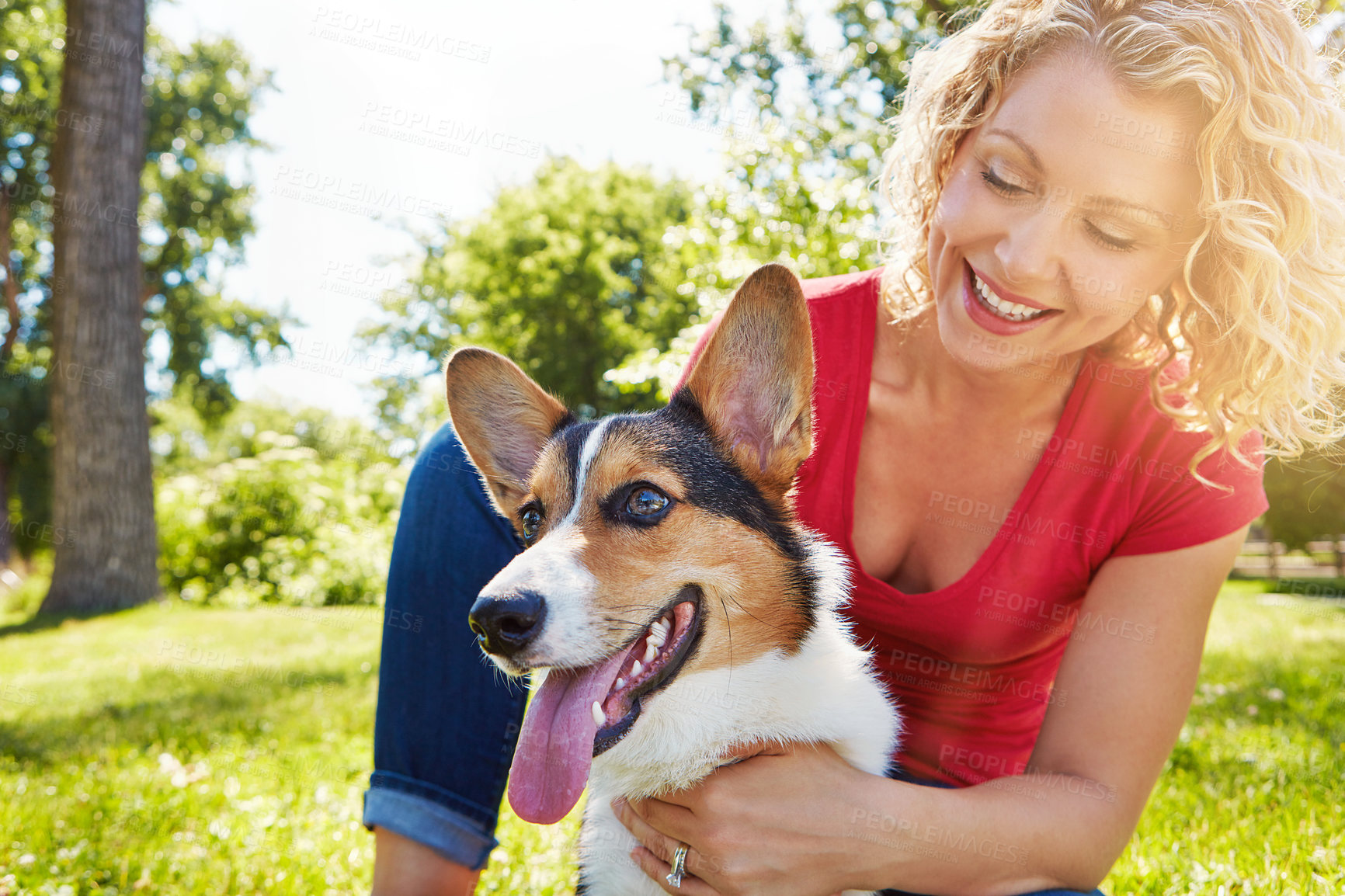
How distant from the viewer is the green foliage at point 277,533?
37.1ft

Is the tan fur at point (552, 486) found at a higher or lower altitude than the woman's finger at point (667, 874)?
higher

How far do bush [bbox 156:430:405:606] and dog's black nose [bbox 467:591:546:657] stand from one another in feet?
34.2

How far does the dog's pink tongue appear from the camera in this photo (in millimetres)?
1719

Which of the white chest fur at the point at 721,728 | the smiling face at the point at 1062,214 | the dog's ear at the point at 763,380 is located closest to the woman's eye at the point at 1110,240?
the smiling face at the point at 1062,214

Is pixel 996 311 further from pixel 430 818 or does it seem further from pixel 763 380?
pixel 430 818

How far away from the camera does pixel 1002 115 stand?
2016 mm

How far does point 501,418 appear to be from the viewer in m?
2.41

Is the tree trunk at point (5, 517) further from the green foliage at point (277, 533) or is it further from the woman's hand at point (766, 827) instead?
the woman's hand at point (766, 827)

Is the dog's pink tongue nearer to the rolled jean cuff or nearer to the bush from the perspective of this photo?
the rolled jean cuff

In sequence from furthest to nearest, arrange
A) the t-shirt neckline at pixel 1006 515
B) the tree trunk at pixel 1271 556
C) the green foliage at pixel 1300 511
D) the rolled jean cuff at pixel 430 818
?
the tree trunk at pixel 1271 556 → the green foliage at pixel 1300 511 → the rolled jean cuff at pixel 430 818 → the t-shirt neckline at pixel 1006 515

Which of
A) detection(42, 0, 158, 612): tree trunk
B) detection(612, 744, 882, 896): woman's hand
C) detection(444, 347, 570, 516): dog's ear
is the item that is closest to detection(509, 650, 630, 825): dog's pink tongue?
detection(612, 744, 882, 896): woman's hand

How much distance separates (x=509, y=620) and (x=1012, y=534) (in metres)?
1.40

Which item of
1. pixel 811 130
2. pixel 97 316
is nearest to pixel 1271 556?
pixel 811 130

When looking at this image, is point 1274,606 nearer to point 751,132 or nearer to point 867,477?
point 751,132
